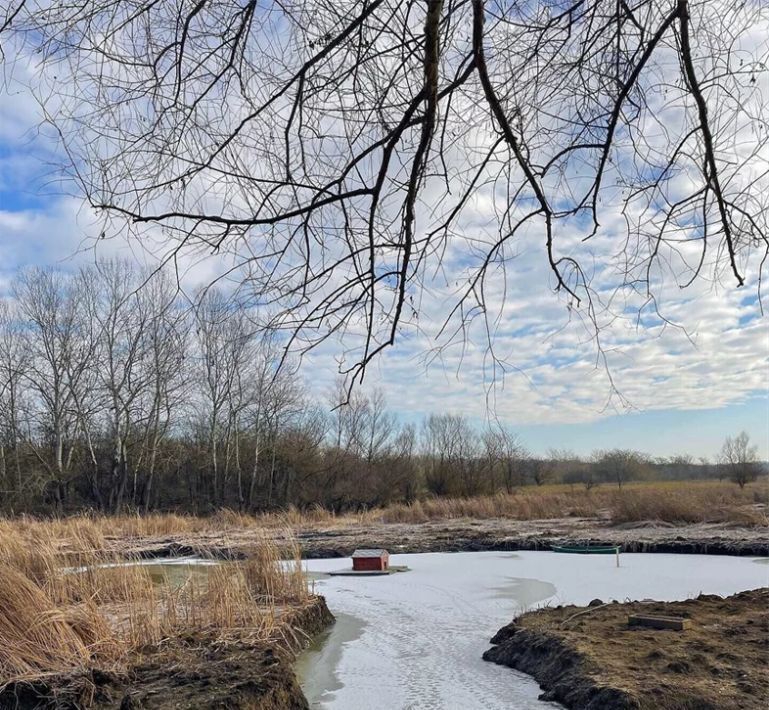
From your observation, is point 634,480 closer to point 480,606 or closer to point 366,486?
point 366,486

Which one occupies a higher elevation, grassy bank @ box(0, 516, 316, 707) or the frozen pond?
grassy bank @ box(0, 516, 316, 707)

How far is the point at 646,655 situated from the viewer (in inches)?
166

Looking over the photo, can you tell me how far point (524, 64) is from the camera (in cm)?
265

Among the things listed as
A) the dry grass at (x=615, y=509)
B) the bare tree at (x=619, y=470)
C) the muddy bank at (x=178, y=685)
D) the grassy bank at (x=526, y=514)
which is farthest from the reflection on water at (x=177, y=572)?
the bare tree at (x=619, y=470)

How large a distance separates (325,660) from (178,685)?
1.47m

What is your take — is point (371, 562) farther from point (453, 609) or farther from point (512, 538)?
point (512, 538)

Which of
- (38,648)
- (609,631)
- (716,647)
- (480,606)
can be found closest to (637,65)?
(716,647)

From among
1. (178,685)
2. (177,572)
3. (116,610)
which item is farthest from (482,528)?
(178,685)

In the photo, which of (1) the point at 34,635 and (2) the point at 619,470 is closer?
(1) the point at 34,635

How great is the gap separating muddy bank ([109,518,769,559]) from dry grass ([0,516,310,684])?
11.4 feet

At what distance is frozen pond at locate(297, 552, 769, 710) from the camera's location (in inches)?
172

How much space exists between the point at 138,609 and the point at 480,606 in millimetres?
3515

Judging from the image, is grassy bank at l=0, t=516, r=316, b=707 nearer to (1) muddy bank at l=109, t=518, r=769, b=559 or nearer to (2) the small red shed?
(2) the small red shed

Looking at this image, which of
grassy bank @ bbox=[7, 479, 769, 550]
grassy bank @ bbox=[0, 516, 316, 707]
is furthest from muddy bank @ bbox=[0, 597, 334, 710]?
grassy bank @ bbox=[7, 479, 769, 550]
